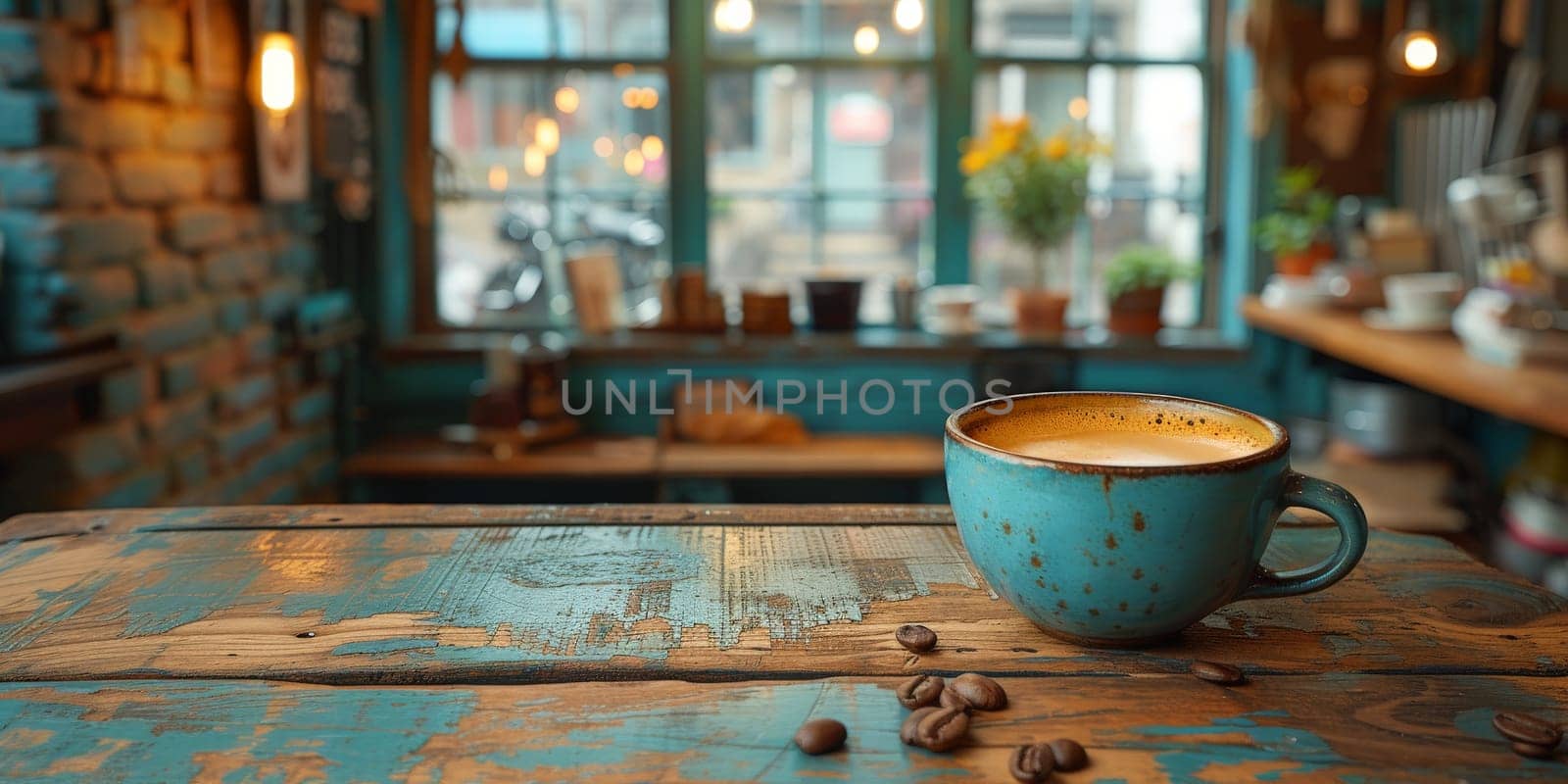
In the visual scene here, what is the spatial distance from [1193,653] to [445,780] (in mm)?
461

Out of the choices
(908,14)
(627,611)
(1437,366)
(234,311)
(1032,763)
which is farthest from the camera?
(908,14)

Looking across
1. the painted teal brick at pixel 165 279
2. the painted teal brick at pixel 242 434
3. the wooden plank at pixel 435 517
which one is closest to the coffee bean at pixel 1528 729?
the wooden plank at pixel 435 517

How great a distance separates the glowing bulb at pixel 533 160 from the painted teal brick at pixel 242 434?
3.90 feet

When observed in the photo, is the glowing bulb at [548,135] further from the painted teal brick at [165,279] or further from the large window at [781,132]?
the painted teal brick at [165,279]

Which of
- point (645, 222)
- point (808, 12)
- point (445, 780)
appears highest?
point (808, 12)

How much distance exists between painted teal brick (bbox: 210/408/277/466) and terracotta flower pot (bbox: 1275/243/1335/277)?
2753 millimetres

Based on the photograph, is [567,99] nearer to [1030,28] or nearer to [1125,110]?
[1030,28]

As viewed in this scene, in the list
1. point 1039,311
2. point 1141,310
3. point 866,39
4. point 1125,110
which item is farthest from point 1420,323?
point 866,39

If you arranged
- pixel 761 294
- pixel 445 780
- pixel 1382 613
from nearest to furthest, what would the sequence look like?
pixel 445 780
pixel 1382 613
pixel 761 294

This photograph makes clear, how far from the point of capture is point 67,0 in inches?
87.7

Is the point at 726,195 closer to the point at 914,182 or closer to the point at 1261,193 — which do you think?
the point at 914,182

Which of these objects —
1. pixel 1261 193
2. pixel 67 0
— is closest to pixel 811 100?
pixel 1261 193

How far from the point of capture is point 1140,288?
394 cm

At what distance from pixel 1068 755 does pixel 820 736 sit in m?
0.13
